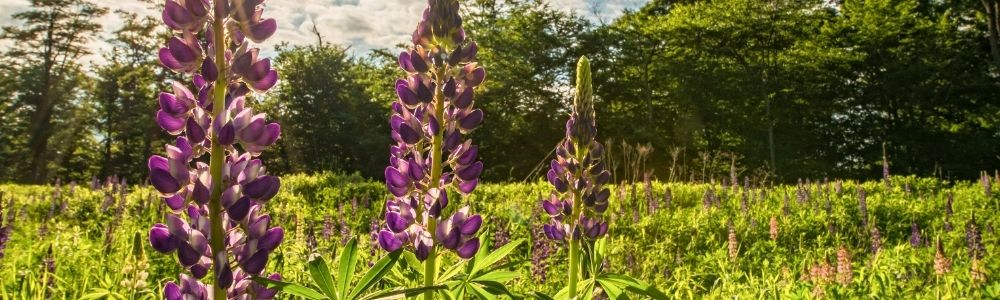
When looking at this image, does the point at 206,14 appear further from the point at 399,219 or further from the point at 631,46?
the point at 631,46

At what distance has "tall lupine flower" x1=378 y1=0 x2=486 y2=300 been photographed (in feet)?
5.33

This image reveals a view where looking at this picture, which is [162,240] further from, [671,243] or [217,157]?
[671,243]

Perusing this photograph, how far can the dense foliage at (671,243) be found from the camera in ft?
11.6

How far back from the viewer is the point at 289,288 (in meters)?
1.20

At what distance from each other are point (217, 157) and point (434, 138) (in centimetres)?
73

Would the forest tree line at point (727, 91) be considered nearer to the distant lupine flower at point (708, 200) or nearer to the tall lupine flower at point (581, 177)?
the distant lupine flower at point (708, 200)

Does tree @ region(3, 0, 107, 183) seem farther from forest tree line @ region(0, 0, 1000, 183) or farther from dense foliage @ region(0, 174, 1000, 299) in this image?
dense foliage @ region(0, 174, 1000, 299)

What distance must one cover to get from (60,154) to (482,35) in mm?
28561

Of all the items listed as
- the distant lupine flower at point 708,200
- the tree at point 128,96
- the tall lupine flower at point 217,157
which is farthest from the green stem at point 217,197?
the tree at point 128,96

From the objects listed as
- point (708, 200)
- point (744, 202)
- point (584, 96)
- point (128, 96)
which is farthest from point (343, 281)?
point (128, 96)

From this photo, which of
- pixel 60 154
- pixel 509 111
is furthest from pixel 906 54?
pixel 60 154

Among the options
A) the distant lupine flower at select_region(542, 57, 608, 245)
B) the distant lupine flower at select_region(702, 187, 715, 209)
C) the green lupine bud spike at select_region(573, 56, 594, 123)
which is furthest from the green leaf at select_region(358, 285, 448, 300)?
the distant lupine flower at select_region(702, 187, 715, 209)

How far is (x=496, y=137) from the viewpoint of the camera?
102 ft

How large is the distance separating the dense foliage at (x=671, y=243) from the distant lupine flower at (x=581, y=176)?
253 mm
